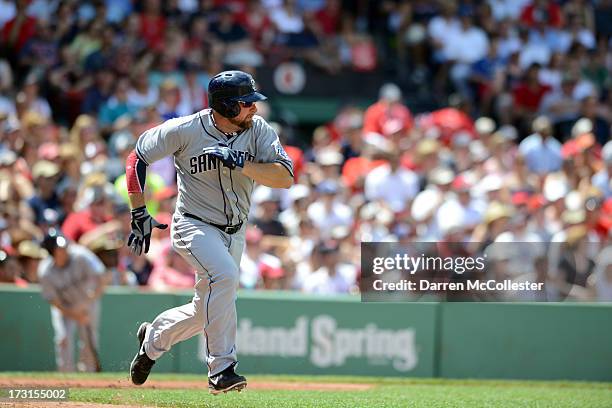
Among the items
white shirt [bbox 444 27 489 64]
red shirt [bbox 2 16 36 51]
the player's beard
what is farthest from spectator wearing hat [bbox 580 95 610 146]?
the player's beard

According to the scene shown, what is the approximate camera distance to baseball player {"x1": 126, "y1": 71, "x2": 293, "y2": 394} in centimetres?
743

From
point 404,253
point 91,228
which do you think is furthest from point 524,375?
point 91,228

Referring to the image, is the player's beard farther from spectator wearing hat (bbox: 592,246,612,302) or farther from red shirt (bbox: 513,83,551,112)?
red shirt (bbox: 513,83,551,112)

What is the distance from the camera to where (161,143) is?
7590 mm

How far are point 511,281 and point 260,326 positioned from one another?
250 centimetres

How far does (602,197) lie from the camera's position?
13922 mm

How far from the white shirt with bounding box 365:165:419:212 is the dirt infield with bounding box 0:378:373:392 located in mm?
3906

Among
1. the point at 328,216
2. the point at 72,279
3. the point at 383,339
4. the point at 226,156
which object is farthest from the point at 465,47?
the point at 226,156

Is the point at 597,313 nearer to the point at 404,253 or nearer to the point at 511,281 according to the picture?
the point at 511,281

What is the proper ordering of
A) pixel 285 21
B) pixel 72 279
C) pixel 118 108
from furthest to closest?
pixel 285 21 < pixel 118 108 < pixel 72 279

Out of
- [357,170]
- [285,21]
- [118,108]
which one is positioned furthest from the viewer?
[285,21]

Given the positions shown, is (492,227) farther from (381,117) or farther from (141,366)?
(141,366)

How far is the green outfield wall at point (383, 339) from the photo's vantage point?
11516mm

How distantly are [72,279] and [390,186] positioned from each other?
4.39 metres
